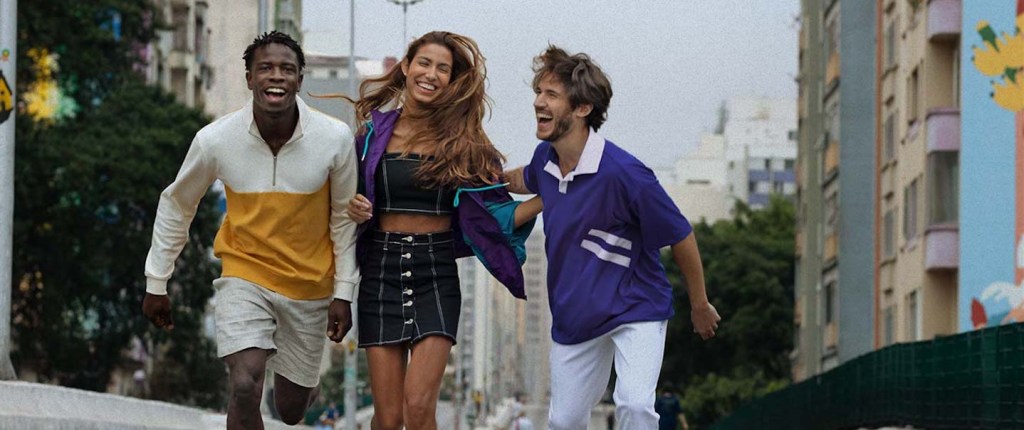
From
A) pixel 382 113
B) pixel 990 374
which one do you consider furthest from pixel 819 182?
pixel 382 113

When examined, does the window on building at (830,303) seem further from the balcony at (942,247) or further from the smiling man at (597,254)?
the smiling man at (597,254)

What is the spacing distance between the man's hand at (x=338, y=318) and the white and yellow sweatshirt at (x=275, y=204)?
46mm

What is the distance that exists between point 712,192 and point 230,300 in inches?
6593

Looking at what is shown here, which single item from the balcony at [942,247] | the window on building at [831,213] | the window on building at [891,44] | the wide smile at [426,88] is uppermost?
the window on building at [891,44]

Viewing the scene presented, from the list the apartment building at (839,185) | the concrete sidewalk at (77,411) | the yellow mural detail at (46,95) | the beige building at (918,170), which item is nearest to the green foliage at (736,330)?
the apartment building at (839,185)

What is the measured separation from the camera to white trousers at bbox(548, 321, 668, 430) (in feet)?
29.6

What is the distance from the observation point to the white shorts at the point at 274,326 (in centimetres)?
898

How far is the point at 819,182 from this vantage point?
→ 6819cm

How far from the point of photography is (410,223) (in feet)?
30.2

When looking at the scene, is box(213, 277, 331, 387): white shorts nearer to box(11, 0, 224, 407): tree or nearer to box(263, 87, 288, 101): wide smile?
box(263, 87, 288, 101): wide smile

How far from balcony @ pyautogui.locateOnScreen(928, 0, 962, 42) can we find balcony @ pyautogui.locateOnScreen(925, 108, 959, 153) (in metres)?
1.48

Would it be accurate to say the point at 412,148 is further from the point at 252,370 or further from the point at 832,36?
the point at 832,36

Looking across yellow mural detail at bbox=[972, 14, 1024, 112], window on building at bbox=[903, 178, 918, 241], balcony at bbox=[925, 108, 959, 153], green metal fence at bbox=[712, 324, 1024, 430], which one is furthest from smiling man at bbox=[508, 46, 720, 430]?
window on building at bbox=[903, 178, 918, 241]

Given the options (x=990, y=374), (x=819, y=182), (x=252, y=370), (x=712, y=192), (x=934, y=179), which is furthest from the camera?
(x=712, y=192)
